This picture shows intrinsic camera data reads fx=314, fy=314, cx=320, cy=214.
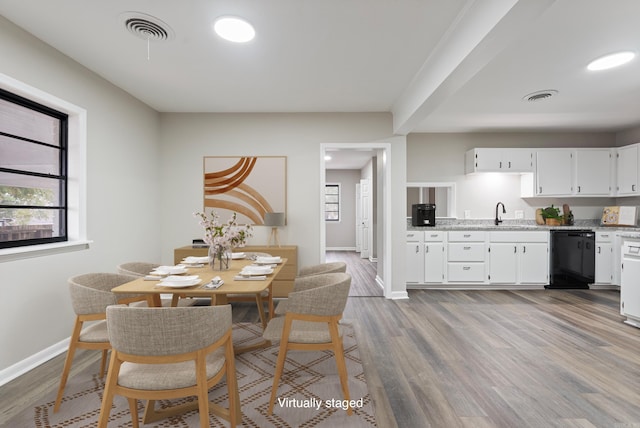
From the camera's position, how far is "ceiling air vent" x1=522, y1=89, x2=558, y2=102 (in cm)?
359

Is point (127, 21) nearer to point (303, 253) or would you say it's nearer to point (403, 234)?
point (303, 253)

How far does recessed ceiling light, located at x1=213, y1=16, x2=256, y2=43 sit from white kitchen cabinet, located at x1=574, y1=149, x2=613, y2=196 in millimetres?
5339

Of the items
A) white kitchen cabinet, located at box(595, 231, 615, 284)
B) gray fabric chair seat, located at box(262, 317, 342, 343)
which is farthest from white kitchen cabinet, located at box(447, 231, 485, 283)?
gray fabric chair seat, located at box(262, 317, 342, 343)

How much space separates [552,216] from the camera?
511cm

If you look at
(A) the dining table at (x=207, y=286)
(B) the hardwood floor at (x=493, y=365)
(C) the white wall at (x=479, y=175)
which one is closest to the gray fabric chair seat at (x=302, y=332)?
(A) the dining table at (x=207, y=286)

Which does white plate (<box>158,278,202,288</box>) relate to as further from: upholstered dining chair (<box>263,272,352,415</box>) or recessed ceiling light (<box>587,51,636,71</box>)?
recessed ceiling light (<box>587,51,636,71</box>)

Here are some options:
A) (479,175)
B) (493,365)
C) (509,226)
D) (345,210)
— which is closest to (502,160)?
(479,175)

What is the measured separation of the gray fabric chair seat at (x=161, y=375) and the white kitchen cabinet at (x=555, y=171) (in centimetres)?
553

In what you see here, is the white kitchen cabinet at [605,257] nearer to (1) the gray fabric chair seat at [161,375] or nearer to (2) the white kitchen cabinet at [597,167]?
(2) the white kitchen cabinet at [597,167]

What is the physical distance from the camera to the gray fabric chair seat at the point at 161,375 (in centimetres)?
134

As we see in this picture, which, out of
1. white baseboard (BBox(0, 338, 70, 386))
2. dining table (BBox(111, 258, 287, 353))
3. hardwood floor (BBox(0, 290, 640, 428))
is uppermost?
dining table (BBox(111, 258, 287, 353))

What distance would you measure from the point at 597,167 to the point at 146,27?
635 centimetres

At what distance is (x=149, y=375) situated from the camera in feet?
4.57

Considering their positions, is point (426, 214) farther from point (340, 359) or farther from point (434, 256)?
point (340, 359)
